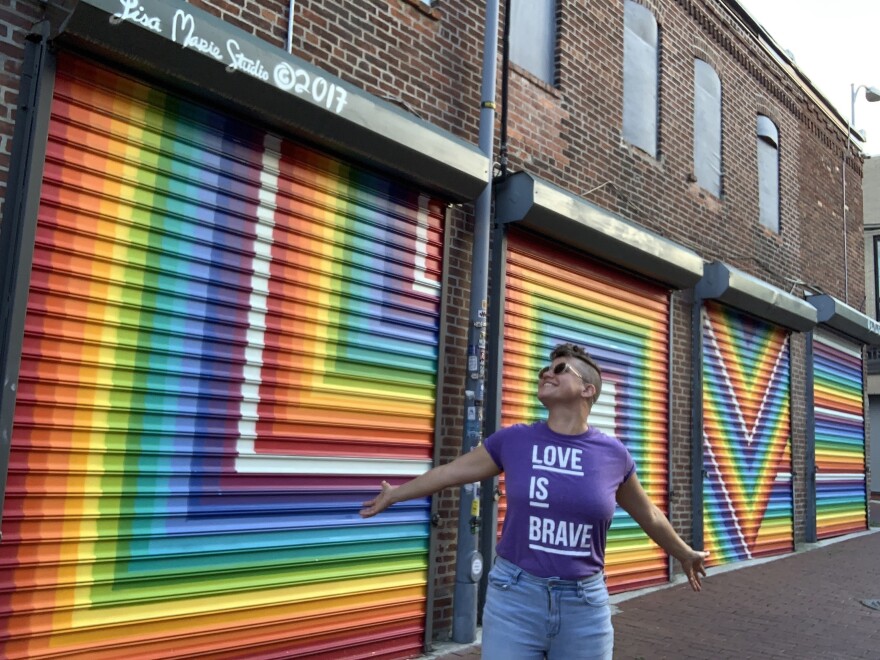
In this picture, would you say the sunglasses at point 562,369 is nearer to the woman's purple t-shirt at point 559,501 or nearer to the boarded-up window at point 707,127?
the woman's purple t-shirt at point 559,501

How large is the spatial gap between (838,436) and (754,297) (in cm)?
478

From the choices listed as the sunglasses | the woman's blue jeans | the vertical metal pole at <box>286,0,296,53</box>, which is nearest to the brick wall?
the vertical metal pole at <box>286,0,296,53</box>

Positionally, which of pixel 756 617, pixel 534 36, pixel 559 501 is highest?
pixel 534 36

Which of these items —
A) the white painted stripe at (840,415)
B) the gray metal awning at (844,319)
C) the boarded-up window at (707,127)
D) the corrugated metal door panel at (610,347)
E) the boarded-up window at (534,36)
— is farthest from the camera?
the white painted stripe at (840,415)

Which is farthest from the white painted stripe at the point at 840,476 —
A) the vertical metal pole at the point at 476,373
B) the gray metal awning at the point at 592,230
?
the vertical metal pole at the point at 476,373

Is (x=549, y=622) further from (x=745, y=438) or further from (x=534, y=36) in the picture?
(x=745, y=438)

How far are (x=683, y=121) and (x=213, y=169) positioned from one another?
6994mm

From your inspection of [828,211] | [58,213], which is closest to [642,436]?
[58,213]

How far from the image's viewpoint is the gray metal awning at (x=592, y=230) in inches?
271

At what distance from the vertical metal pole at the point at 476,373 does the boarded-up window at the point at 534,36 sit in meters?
1.08

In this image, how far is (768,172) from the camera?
12.7 metres

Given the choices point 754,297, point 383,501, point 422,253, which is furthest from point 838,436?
point 383,501

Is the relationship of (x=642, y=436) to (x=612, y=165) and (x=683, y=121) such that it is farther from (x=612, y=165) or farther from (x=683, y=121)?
(x=683, y=121)

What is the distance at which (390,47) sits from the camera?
6.20 meters
